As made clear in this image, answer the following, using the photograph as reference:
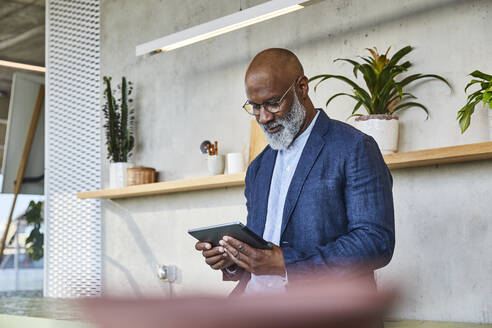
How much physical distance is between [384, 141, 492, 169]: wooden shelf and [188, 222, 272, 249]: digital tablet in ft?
4.94

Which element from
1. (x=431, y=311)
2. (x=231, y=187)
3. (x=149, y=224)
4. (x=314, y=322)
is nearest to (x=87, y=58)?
(x=149, y=224)

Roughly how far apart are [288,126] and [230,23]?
1397mm

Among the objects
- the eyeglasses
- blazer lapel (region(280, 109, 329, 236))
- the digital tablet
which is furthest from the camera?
the eyeglasses

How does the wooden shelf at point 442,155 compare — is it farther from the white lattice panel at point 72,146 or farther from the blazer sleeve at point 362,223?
the white lattice panel at point 72,146

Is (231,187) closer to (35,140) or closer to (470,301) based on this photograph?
(470,301)

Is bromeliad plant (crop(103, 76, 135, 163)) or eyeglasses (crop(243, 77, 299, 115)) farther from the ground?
bromeliad plant (crop(103, 76, 135, 163))

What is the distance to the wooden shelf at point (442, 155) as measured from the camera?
2664 millimetres

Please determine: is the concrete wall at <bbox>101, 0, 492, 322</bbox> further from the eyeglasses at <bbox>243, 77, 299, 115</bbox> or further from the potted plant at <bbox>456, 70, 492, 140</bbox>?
the eyeglasses at <bbox>243, 77, 299, 115</bbox>

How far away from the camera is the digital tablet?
146 centimetres

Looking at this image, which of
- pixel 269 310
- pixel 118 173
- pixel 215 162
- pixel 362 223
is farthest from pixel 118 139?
pixel 269 310

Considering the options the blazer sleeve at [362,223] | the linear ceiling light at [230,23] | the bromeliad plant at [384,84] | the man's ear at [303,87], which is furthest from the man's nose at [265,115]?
the bromeliad plant at [384,84]

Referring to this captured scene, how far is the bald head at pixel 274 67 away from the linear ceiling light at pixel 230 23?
100cm

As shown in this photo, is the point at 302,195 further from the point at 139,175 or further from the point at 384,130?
the point at 139,175

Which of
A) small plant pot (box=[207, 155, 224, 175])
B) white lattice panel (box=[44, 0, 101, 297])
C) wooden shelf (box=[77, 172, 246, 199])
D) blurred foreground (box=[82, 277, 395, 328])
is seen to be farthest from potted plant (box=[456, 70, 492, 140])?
white lattice panel (box=[44, 0, 101, 297])
